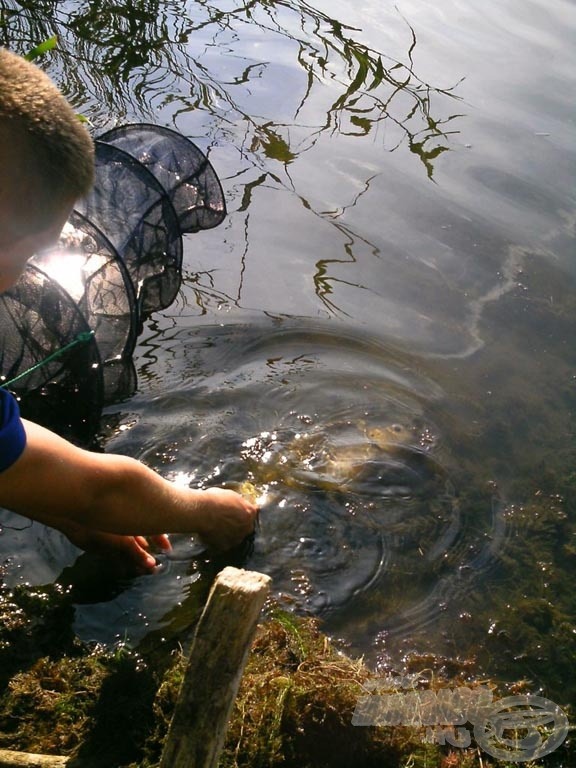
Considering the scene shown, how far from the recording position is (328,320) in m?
5.06

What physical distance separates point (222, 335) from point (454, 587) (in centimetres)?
212

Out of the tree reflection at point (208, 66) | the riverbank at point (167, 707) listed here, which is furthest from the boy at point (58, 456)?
the tree reflection at point (208, 66)

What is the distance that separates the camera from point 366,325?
5090 millimetres

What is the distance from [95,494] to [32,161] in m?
1.14

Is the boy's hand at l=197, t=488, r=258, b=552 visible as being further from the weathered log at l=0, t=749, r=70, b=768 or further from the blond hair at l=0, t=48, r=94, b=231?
the blond hair at l=0, t=48, r=94, b=231

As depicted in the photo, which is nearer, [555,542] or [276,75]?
[555,542]

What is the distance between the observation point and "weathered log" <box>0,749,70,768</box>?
82.6 inches

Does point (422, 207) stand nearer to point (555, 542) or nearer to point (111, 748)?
point (555, 542)

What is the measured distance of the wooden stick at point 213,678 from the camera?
1.85 metres

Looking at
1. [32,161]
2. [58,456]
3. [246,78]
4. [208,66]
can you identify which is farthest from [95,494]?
[208,66]

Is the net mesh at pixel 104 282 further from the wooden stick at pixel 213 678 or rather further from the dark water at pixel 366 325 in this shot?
the wooden stick at pixel 213 678

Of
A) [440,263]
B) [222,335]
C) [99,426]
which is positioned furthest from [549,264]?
[99,426]

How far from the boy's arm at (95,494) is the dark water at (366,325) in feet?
1.06

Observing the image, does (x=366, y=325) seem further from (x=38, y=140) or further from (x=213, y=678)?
(x=213, y=678)
